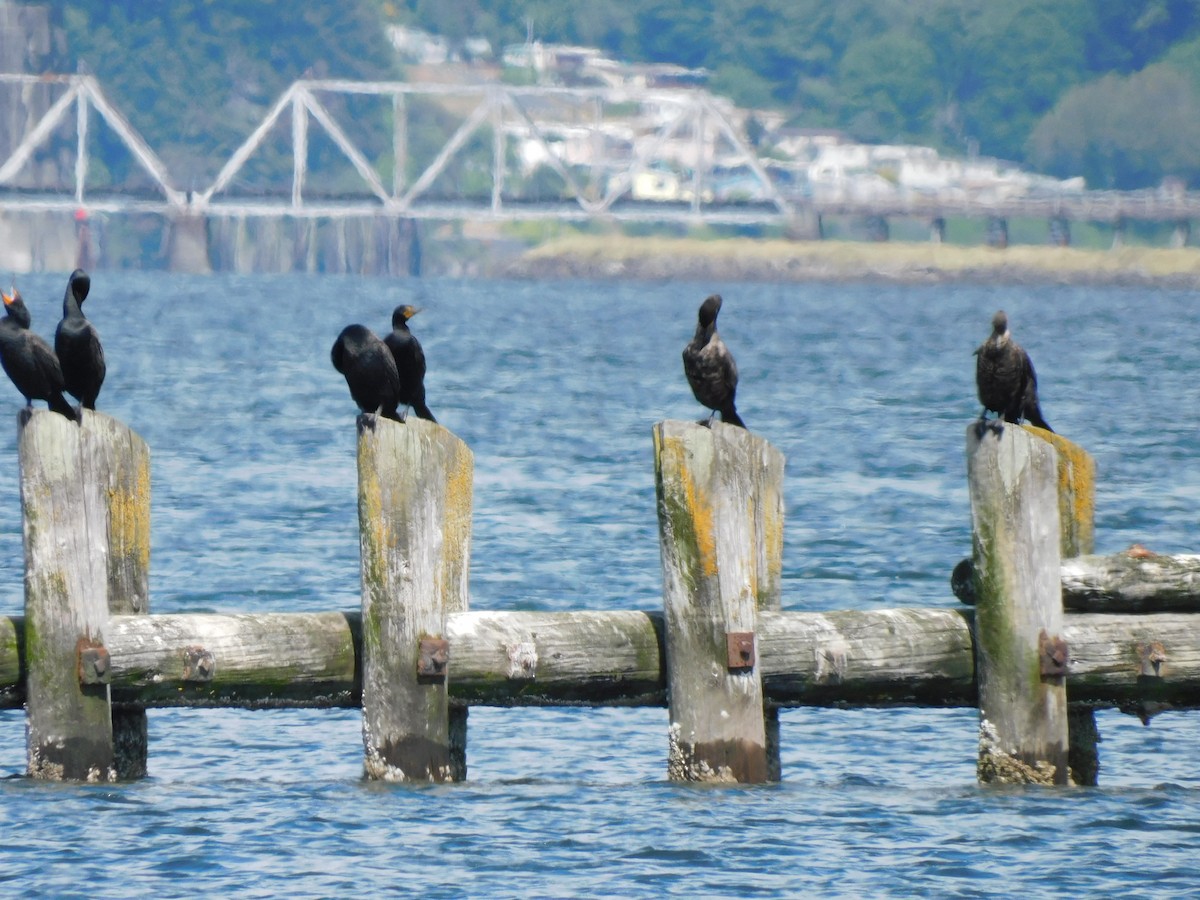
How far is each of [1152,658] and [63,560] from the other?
5107 mm

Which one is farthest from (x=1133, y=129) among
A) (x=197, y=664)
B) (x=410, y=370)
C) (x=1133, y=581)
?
(x=197, y=664)

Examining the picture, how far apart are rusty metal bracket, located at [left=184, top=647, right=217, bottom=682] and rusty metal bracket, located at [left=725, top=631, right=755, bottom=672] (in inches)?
94.3

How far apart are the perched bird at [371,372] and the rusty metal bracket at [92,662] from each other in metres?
1.67

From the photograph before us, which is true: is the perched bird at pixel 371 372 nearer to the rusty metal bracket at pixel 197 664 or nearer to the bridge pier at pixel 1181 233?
the rusty metal bracket at pixel 197 664

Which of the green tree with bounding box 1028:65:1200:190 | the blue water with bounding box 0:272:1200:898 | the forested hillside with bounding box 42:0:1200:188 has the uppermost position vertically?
the forested hillside with bounding box 42:0:1200:188

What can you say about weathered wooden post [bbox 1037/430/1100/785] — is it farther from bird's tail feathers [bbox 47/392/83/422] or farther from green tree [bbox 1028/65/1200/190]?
green tree [bbox 1028/65/1200/190]

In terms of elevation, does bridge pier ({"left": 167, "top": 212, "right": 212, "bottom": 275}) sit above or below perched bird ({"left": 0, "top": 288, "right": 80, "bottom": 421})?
above

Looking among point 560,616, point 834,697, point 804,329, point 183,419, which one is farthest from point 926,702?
point 804,329

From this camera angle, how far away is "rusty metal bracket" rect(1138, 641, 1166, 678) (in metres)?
11.2

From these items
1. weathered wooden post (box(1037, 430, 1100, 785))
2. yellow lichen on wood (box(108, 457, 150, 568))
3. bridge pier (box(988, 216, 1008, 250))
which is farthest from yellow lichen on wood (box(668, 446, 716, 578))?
bridge pier (box(988, 216, 1008, 250))

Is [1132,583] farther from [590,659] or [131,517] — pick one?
[131,517]

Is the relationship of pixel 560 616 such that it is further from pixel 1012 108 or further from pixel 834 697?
pixel 1012 108

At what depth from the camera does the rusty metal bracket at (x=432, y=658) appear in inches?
430

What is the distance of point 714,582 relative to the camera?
1093 cm
